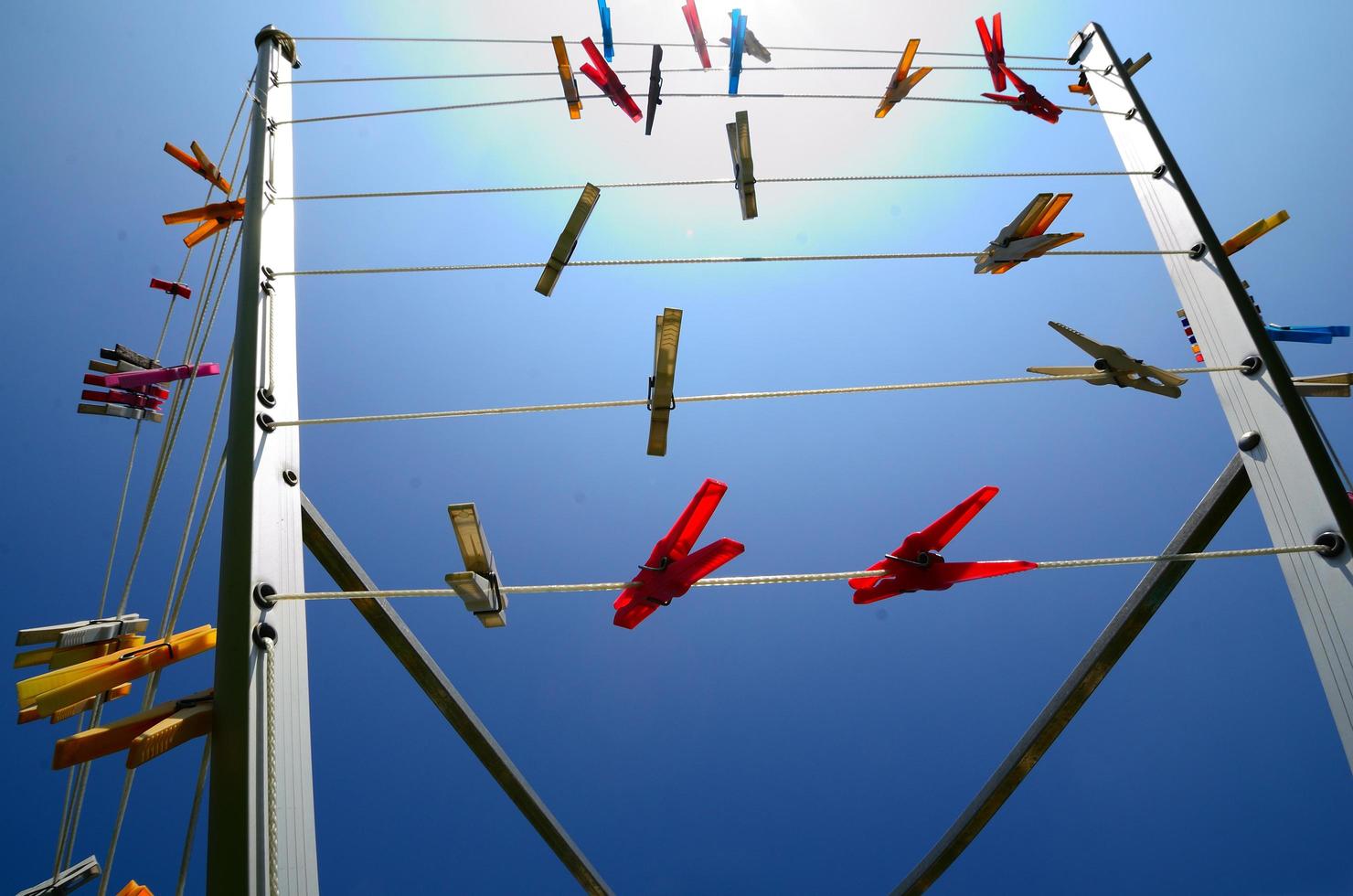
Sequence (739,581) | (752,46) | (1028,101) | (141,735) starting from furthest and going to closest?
(752,46) < (1028,101) < (739,581) < (141,735)

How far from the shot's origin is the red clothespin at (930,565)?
166cm

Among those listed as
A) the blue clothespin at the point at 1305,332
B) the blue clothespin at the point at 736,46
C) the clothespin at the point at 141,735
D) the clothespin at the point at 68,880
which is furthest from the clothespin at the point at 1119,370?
the clothespin at the point at 68,880

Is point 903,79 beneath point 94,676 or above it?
above

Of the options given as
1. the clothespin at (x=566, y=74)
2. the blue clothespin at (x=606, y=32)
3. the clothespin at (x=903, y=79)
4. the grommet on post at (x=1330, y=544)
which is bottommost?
the grommet on post at (x=1330, y=544)

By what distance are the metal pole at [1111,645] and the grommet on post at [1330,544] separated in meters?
0.26

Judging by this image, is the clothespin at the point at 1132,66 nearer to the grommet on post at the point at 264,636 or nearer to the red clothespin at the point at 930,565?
the red clothespin at the point at 930,565

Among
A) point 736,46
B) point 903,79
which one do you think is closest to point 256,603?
point 736,46

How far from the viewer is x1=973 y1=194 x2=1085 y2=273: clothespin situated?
87.7 inches

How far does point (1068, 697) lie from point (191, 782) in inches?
317

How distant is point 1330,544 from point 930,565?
0.88 m

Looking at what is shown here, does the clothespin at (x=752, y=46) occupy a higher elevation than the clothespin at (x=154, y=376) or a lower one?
higher

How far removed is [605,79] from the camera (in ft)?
9.02

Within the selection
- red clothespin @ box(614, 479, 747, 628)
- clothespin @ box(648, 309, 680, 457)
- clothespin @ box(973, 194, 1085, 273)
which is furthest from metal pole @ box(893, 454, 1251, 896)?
clothespin @ box(648, 309, 680, 457)

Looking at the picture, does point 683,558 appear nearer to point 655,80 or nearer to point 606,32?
point 655,80
